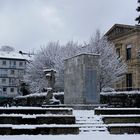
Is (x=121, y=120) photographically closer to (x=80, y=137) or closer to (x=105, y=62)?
(x=80, y=137)

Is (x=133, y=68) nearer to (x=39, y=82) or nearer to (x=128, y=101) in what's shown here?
(x=39, y=82)

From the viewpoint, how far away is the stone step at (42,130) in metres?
17.8

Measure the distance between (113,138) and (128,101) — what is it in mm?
20565

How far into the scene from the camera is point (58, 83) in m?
51.9

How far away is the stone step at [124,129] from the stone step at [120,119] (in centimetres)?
115

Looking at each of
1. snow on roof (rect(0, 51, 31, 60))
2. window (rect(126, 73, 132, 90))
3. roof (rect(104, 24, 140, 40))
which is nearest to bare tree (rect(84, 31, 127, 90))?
window (rect(126, 73, 132, 90))

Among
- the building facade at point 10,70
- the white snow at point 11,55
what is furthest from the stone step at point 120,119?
the white snow at point 11,55

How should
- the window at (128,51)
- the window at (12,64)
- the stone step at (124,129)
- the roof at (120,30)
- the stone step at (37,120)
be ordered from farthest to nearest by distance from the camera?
the window at (12,64)
the window at (128,51)
the roof at (120,30)
the stone step at (37,120)
the stone step at (124,129)

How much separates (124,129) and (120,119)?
4.44 feet

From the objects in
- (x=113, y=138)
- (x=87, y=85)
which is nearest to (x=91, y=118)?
(x=113, y=138)

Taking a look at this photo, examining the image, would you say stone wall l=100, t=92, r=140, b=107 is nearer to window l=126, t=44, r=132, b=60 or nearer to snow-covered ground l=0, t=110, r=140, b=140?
snow-covered ground l=0, t=110, r=140, b=140

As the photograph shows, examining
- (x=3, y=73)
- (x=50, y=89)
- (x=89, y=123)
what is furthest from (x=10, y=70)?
(x=89, y=123)

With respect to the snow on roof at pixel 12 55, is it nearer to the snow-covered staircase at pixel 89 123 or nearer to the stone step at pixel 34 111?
the stone step at pixel 34 111

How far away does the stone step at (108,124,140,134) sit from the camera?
1869 cm
